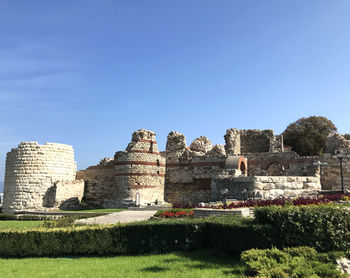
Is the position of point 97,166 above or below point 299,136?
below

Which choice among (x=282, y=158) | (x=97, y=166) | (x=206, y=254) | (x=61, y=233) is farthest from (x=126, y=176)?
(x=206, y=254)

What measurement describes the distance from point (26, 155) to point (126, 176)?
7.37 metres

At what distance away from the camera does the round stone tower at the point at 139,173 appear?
2448 centimetres

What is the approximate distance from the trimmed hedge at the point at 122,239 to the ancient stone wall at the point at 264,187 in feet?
26.5

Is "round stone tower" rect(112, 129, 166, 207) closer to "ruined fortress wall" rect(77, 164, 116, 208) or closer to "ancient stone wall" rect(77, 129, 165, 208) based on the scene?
"ancient stone wall" rect(77, 129, 165, 208)

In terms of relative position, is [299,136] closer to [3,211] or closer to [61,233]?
[3,211]

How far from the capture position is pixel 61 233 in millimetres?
10719

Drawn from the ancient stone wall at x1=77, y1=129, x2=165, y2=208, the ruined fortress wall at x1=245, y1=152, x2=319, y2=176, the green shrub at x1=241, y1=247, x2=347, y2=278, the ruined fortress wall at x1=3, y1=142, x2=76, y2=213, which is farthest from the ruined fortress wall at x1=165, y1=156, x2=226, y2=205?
the green shrub at x1=241, y1=247, x2=347, y2=278

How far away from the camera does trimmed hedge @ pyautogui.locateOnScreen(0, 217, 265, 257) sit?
392 inches

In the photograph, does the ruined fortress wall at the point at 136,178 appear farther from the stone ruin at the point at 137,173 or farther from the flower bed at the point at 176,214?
the flower bed at the point at 176,214

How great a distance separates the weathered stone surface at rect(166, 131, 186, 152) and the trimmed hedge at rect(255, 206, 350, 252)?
20.3 meters

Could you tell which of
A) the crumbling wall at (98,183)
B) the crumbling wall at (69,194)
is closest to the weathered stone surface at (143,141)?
the crumbling wall at (98,183)

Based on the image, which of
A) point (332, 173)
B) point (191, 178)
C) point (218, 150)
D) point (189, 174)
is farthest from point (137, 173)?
point (332, 173)

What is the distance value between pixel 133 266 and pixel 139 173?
644 inches
